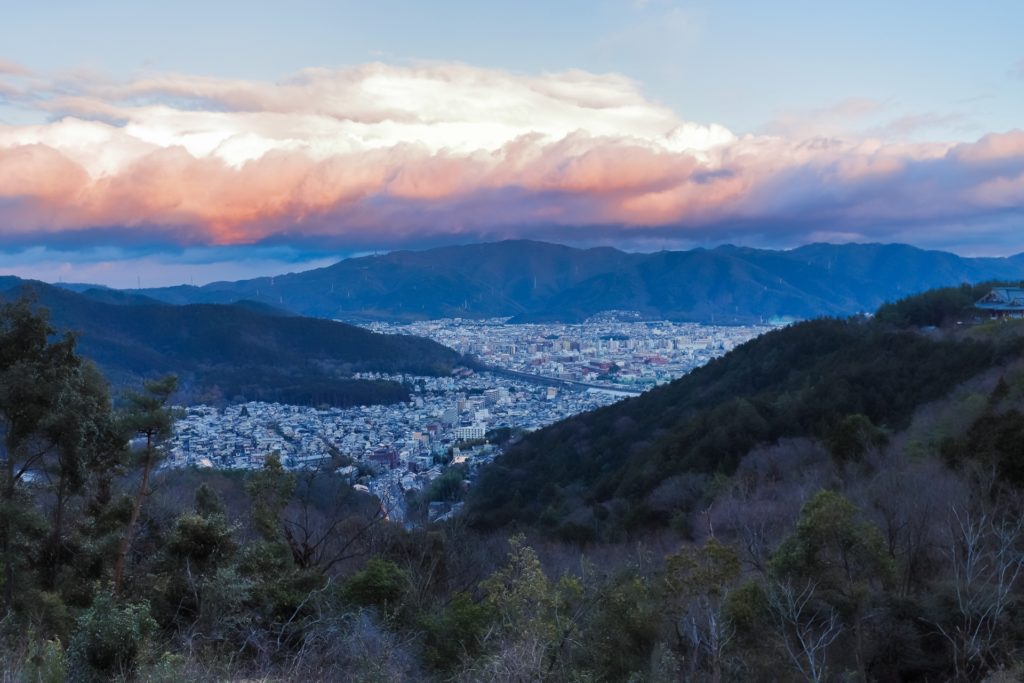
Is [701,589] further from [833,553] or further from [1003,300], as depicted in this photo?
[1003,300]

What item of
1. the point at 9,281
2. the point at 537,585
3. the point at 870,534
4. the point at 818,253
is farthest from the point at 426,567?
the point at 818,253

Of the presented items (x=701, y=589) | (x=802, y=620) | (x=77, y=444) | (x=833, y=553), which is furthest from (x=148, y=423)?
(x=833, y=553)

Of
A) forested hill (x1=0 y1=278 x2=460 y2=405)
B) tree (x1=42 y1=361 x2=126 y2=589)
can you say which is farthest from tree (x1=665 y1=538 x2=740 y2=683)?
forested hill (x1=0 y1=278 x2=460 y2=405)

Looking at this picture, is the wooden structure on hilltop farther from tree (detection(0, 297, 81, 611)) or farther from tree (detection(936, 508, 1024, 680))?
tree (detection(0, 297, 81, 611))

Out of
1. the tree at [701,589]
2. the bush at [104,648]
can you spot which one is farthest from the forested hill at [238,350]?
the bush at [104,648]

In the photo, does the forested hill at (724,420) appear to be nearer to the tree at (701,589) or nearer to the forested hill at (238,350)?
the tree at (701,589)

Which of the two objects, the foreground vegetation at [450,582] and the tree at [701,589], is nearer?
the foreground vegetation at [450,582]

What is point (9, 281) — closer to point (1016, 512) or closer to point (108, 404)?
point (108, 404)
